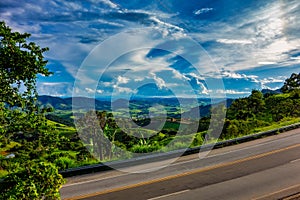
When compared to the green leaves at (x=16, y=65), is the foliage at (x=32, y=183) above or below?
below

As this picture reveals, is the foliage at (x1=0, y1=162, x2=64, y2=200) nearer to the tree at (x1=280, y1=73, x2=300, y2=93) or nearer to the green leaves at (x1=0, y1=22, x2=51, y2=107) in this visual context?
the green leaves at (x1=0, y1=22, x2=51, y2=107)

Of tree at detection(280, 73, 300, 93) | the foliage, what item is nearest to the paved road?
the foliage

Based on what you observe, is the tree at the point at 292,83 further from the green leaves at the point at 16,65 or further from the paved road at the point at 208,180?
the green leaves at the point at 16,65

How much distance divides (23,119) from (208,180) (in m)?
7.99

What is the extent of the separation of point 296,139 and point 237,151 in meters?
5.47

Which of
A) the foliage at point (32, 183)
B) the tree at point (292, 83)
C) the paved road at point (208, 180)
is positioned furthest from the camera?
the tree at point (292, 83)

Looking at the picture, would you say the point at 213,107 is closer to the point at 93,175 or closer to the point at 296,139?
the point at 296,139

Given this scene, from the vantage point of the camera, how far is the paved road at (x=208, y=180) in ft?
36.1

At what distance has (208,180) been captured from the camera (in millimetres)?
12469

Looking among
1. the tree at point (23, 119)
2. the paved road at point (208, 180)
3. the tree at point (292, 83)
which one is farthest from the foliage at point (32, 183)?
the tree at point (292, 83)

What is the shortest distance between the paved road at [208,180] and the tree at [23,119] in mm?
3844

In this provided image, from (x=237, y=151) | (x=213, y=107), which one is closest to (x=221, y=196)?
(x=237, y=151)

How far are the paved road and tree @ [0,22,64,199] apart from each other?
384 centimetres

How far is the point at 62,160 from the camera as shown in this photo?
15820mm
